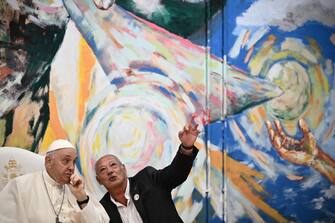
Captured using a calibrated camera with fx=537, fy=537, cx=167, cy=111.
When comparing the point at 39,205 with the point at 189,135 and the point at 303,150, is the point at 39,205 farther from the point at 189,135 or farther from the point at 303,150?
the point at 303,150

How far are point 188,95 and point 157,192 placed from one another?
0.86 m

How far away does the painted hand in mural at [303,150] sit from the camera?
4.48m

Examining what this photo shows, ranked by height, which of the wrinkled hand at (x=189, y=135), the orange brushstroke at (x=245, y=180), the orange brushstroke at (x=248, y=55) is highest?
the orange brushstroke at (x=248, y=55)

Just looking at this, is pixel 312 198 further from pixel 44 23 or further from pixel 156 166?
pixel 44 23

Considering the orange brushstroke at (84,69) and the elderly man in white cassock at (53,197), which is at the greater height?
the orange brushstroke at (84,69)

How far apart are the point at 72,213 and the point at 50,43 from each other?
1.42 meters

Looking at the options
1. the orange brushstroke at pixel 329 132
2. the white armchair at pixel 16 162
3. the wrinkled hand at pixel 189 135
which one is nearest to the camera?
the wrinkled hand at pixel 189 135

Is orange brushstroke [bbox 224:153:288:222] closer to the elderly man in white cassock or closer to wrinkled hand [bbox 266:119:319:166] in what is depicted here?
wrinkled hand [bbox 266:119:319:166]

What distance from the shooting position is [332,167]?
4531 millimetres

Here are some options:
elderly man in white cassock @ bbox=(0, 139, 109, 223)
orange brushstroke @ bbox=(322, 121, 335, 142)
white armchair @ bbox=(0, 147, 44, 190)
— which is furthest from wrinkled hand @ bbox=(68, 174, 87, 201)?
orange brushstroke @ bbox=(322, 121, 335, 142)

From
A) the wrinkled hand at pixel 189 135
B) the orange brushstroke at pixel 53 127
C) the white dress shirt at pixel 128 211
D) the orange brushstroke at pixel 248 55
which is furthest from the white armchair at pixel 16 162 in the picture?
the orange brushstroke at pixel 248 55

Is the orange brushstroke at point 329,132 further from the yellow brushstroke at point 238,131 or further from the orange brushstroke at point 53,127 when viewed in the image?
the orange brushstroke at point 53,127

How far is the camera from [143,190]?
4.01 meters

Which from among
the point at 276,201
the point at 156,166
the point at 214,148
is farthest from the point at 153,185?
the point at 276,201
